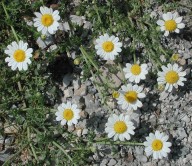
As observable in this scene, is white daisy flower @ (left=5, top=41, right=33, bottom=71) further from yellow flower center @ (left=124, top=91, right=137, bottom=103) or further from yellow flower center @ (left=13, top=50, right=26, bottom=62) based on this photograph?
yellow flower center @ (left=124, top=91, right=137, bottom=103)

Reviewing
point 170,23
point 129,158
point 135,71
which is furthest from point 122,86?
point 170,23

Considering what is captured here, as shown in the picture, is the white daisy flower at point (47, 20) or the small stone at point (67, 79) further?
the small stone at point (67, 79)

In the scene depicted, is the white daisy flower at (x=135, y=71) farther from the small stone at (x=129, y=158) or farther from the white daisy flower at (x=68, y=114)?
the small stone at (x=129, y=158)

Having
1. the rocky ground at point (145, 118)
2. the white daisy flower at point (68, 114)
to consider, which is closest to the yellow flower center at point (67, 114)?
the white daisy flower at point (68, 114)

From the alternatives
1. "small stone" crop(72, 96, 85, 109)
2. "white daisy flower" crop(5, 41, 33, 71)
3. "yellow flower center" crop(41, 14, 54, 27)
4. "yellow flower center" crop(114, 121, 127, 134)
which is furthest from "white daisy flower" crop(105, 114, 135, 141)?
"yellow flower center" crop(41, 14, 54, 27)

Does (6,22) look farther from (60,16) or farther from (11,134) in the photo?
(11,134)

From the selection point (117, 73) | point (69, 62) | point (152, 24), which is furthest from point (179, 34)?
point (69, 62)

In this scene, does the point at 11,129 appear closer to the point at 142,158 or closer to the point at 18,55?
the point at 18,55
